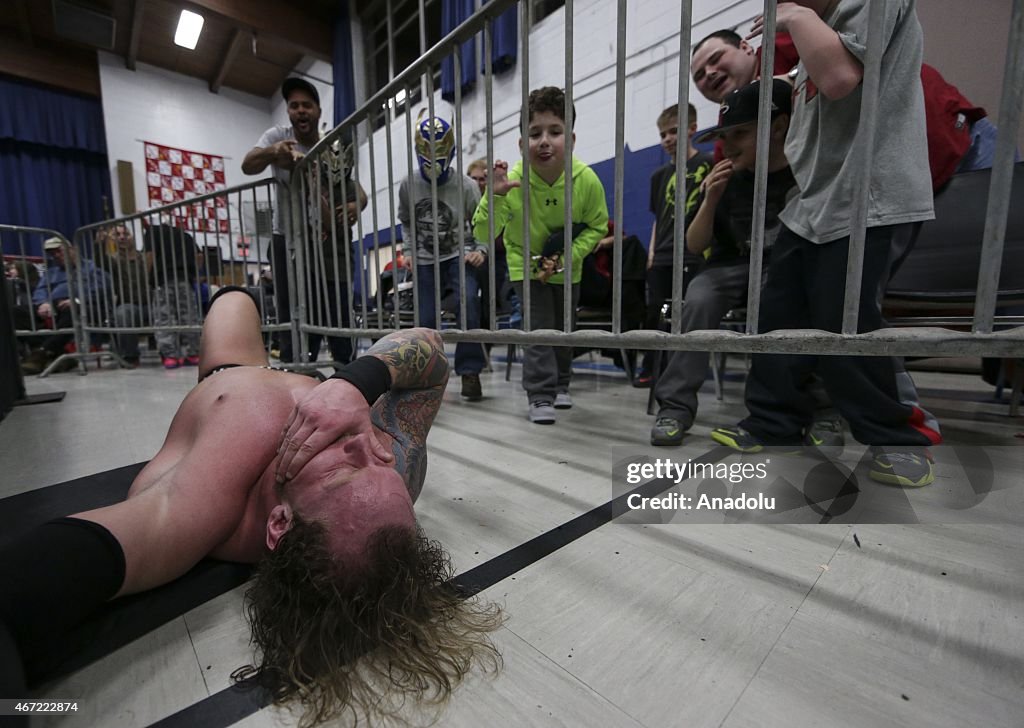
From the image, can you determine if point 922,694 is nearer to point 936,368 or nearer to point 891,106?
point 891,106

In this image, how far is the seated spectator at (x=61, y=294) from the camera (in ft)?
13.1

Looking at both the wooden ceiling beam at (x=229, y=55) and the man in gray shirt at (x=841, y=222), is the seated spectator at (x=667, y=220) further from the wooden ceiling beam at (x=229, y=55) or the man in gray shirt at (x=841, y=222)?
the wooden ceiling beam at (x=229, y=55)

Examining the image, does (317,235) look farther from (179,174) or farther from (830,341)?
(179,174)

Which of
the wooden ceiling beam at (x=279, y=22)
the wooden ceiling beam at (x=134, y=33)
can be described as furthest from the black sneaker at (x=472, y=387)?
the wooden ceiling beam at (x=134, y=33)

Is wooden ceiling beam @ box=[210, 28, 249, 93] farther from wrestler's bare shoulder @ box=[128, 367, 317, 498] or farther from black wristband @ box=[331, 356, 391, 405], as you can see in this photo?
black wristband @ box=[331, 356, 391, 405]

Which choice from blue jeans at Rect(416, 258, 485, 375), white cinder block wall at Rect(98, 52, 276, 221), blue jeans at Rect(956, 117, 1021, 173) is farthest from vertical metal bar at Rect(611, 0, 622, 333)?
white cinder block wall at Rect(98, 52, 276, 221)

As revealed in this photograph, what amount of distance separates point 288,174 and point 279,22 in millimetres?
6221

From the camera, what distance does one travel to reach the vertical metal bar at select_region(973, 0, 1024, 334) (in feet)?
1.79

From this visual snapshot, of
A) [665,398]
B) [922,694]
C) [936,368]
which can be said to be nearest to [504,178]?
[665,398]

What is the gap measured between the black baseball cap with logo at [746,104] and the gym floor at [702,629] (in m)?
1.04

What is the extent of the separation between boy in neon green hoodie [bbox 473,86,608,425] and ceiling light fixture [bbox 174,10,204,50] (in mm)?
7588

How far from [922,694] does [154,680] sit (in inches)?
37.7

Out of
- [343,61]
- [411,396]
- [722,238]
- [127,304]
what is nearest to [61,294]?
[127,304]

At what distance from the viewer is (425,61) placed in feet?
4.82
